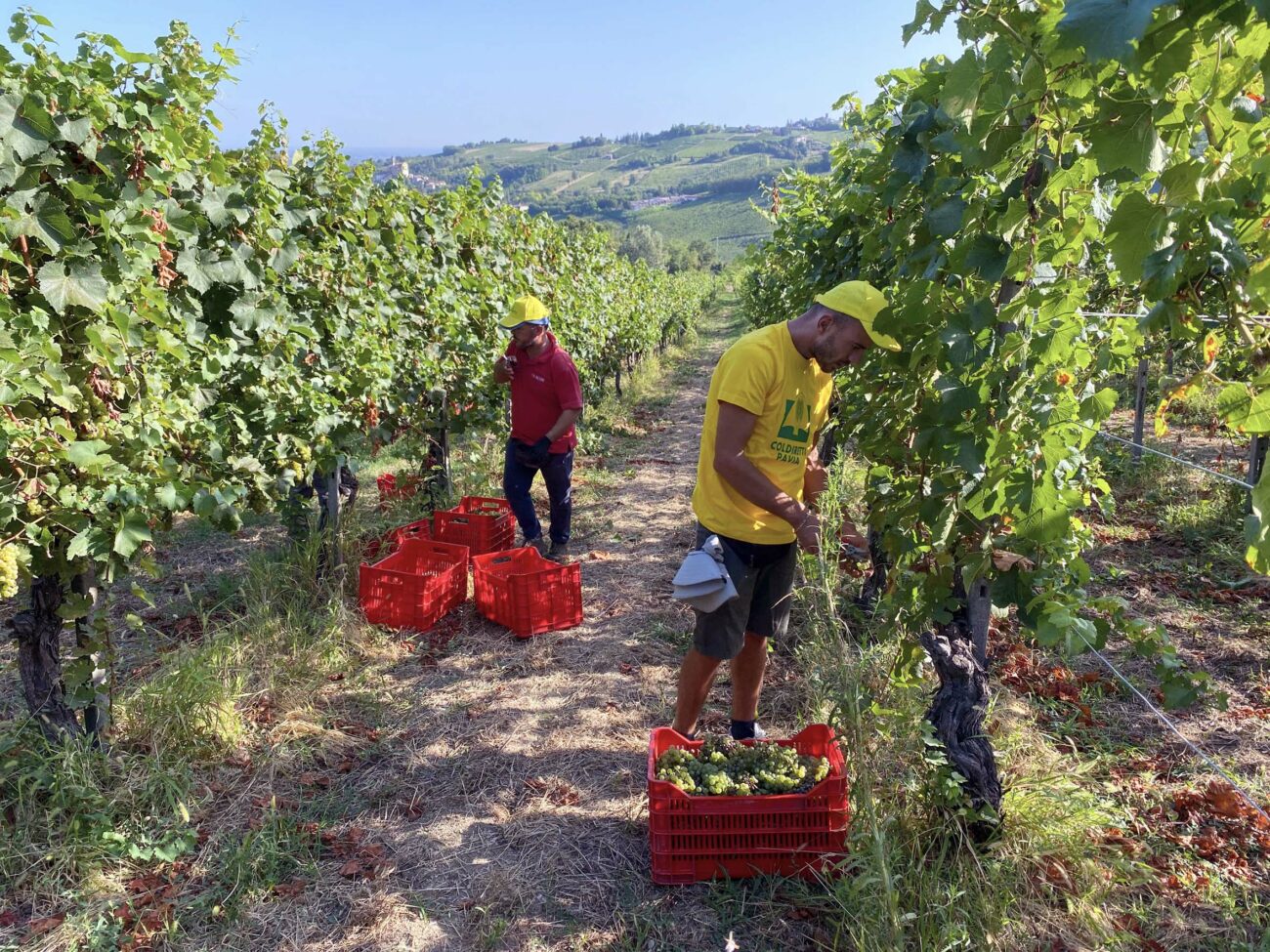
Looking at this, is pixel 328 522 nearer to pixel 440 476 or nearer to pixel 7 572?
pixel 440 476

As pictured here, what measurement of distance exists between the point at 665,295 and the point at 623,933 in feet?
62.1

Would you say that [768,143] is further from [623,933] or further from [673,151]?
[623,933]

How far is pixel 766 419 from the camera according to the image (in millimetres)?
2719

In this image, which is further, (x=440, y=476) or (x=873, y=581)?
(x=440, y=476)

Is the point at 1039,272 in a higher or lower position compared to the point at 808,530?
higher

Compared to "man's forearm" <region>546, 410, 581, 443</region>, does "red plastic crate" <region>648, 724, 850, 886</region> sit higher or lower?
lower

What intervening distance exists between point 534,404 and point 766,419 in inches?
104

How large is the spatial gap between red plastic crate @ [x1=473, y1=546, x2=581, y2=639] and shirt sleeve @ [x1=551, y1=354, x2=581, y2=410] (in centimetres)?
100

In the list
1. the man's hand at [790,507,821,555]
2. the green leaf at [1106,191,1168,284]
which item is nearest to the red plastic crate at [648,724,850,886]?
the man's hand at [790,507,821,555]

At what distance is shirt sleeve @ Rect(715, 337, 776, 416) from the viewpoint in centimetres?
261

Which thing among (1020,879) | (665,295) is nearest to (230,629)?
(1020,879)

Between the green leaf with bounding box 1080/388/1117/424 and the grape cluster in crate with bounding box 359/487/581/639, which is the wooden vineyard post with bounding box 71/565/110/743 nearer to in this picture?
the grape cluster in crate with bounding box 359/487/581/639

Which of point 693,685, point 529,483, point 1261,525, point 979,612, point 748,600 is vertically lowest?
point 693,685

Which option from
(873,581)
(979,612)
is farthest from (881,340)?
(873,581)
